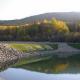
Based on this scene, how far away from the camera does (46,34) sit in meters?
137

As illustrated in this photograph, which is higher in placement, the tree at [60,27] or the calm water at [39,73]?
the tree at [60,27]

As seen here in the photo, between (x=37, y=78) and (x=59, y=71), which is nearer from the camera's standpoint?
(x=37, y=78)

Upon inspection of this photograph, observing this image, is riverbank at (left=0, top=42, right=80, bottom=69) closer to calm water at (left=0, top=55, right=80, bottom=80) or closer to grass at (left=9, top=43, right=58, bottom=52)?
grass at (left=9, top=43, right=58, bottom=52)

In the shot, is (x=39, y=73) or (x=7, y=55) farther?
(x=7, y=55)

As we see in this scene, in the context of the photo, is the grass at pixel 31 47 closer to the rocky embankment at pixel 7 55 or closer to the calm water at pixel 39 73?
the rocky embankment at pixel 7 55

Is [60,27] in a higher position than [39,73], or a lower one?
higher

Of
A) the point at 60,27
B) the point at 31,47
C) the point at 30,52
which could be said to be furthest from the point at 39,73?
the point at 60,27

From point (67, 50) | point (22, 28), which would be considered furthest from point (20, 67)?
point (22, 28)

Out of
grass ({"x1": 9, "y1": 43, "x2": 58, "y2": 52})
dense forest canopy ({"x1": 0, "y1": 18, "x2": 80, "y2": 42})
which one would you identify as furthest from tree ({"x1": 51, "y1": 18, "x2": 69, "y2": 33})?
grass ({"x1": 9, "y1": 43, "x2": 58, "y2": 52})

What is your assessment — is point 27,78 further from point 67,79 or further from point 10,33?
point 10,33

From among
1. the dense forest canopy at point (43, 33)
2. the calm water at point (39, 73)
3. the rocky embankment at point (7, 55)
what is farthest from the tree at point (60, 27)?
the calm water at point (39, 73)

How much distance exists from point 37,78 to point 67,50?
2292 inches

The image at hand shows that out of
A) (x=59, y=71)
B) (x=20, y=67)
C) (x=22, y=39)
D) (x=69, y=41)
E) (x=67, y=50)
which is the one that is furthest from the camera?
(x=22, y=39)

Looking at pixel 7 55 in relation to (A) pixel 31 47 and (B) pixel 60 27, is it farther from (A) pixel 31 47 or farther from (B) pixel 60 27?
(B) pixel 60 27
